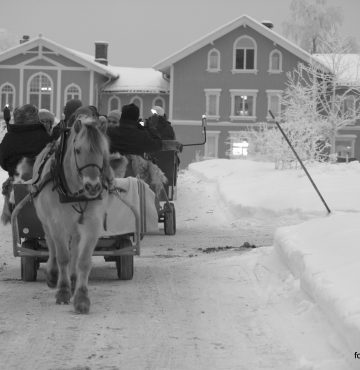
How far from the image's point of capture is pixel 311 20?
8569 cm

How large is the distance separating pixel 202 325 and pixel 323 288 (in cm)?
109

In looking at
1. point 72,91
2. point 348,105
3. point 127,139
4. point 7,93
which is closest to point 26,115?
point 127,139

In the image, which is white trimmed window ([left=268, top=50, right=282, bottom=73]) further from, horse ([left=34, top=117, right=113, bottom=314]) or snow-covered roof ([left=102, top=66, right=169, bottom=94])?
horse ([left=34, top=117, right=113, bottom=314])

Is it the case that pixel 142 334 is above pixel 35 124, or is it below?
below

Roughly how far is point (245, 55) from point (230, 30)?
2.18 meters

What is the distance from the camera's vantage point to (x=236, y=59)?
66.9 meters

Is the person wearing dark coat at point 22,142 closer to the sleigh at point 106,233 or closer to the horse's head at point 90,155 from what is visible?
the sleigh at point 106,233

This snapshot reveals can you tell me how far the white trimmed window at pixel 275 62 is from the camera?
217ft

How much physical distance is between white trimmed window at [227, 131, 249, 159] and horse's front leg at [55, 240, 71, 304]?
5453 centimetres

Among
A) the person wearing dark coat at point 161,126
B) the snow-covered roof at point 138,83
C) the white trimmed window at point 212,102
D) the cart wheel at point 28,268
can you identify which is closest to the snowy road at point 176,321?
the cart wheel at point 28,268

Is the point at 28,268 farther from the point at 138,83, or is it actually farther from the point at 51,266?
the point at 138,83

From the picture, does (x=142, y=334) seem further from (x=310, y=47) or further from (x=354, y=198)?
(x=310, y=47)

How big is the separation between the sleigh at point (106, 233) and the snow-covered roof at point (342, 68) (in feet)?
157

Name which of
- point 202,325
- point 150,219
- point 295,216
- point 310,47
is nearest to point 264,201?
point 295,216
